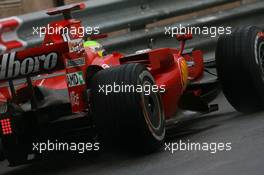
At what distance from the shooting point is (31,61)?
6.81 meters

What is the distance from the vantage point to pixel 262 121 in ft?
26.3

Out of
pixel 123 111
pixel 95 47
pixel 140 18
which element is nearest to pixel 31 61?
pixel 123 111

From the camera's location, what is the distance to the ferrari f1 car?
268 inches

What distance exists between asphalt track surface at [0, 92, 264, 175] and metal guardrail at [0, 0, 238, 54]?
1957 millimetres

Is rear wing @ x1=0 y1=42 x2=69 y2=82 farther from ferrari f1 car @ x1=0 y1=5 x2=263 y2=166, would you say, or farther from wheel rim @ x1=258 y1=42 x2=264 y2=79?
wheel rim @ x1=258 y1=42 x2=264 y2=79

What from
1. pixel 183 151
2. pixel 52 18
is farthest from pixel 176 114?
pixel 52 18

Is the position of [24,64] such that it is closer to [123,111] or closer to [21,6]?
[123,111]

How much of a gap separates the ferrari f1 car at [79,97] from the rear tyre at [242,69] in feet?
3.06

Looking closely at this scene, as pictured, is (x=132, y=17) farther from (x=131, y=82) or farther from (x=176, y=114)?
(x=131, y=82)

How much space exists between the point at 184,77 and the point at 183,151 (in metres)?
1.39

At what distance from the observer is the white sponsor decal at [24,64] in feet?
22.2

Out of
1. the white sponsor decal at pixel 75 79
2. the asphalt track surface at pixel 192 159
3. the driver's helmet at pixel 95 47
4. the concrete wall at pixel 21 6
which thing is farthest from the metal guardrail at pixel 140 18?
the concrete wall at pixel 21 6

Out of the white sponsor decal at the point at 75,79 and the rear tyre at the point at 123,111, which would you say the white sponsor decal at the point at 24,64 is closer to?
the white sponsor decal at the point at 75,79

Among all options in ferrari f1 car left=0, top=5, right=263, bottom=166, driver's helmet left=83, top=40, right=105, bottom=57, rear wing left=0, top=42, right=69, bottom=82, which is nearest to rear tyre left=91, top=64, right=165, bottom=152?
ferrari f1 car left=0, top=5, right=263, bottom=166
